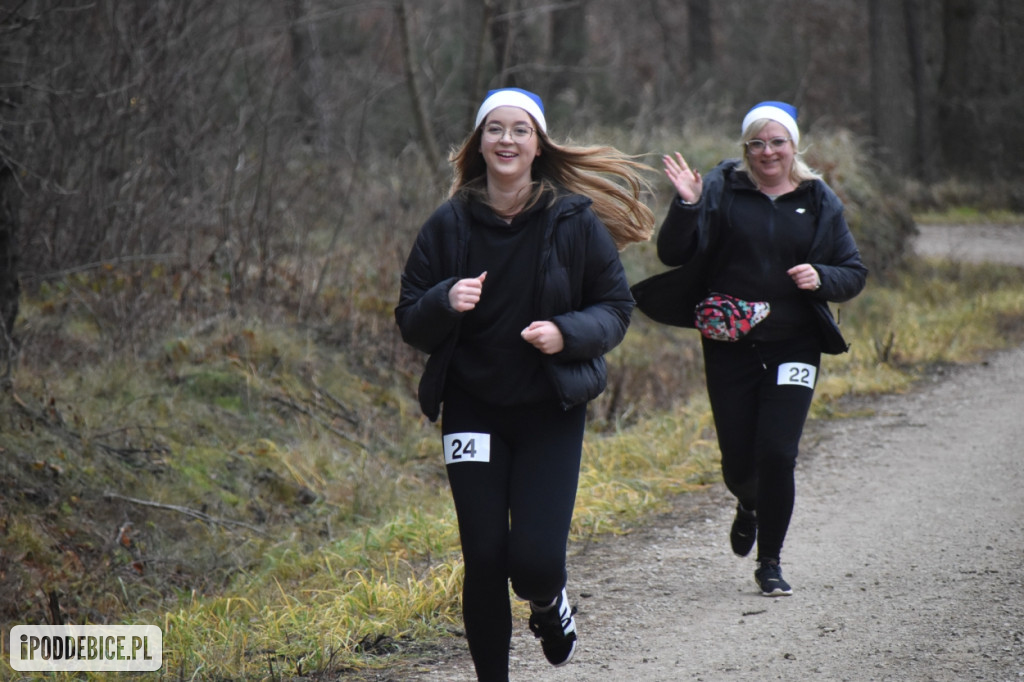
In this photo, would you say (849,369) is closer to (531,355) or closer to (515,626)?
(515,626)

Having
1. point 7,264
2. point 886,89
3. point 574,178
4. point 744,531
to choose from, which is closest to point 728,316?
point 744,531

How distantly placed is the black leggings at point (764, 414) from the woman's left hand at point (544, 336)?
1713 mm

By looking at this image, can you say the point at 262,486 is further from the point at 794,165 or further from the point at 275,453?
the point at 794,165

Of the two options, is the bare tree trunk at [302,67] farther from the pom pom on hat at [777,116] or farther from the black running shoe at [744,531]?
the black running shoe at [744,531]

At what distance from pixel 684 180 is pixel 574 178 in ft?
3.48

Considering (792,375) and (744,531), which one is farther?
(744,531)

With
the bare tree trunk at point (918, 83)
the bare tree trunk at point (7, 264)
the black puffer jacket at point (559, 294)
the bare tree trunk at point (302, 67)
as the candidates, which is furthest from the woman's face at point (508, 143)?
the bare tree trunk at point (918, 83)

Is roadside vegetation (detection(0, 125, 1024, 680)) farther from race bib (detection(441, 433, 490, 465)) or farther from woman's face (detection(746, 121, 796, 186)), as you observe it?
woman's face (detection(746, 121, 796, 186))

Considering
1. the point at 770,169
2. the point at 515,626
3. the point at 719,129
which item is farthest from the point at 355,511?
the point at 719,129

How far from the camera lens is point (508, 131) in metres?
3.82

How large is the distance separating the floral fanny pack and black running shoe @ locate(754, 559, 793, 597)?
1.04 m

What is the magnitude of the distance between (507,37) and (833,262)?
10.1 m

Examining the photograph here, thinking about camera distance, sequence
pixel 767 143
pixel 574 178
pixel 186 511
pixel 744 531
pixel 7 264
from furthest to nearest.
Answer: pixel 7 264
pixel 186 511
pixel 744 531
pixel 767 143
pixel 574 178

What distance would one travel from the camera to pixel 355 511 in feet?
24.3
